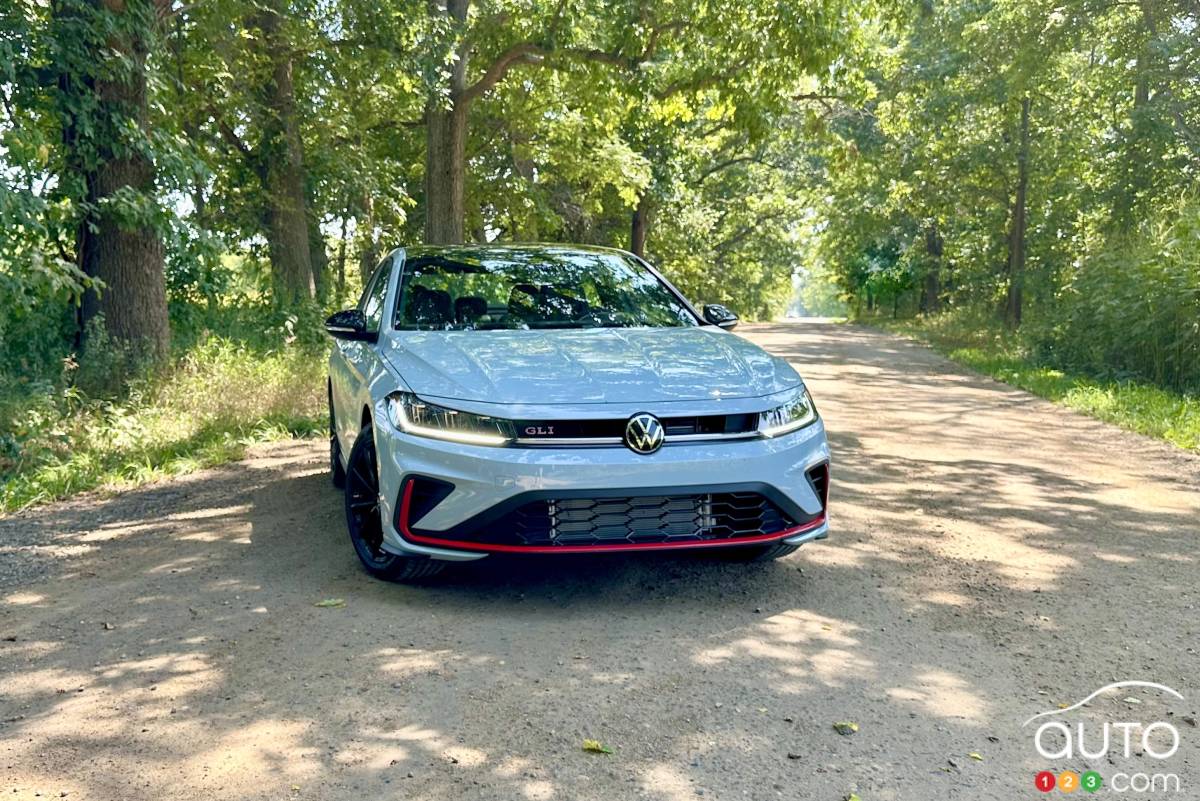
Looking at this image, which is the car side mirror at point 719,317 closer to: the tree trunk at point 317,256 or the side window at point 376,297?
the side window at point 376,297

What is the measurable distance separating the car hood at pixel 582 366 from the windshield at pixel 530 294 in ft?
0.91

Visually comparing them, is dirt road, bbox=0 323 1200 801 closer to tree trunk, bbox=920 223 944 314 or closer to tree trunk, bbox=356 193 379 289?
tree trunk, bbox=356 193 379 289

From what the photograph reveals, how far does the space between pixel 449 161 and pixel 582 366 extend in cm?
1199

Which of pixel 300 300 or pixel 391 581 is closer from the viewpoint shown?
pixel 391 581

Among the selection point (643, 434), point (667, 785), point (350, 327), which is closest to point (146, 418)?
point (350, 327)

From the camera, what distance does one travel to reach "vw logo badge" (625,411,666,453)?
462 cm

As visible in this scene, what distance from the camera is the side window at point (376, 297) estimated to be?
250 inches

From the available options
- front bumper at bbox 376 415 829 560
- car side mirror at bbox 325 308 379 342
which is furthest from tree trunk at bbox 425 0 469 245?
front bumper at bbox 376 415 829 560

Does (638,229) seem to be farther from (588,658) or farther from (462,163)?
(588,658)

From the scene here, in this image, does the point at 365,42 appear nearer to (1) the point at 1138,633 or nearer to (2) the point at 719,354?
(2) the point at 719,354

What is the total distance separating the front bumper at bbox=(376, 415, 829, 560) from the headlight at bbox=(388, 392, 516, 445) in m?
0.04

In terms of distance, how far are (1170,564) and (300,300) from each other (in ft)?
41.0

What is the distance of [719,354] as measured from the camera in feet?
17.7

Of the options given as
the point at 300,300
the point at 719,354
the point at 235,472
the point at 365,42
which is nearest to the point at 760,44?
the point at 365,42
